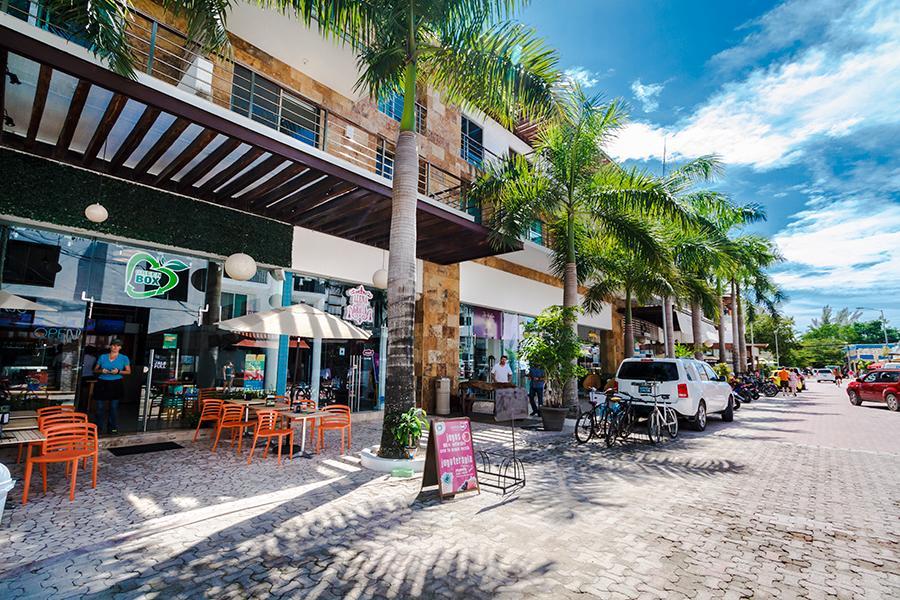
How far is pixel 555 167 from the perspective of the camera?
1238 centimetres

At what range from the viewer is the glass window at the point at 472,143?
57.1 feet

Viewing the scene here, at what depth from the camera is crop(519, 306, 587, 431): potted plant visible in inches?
426

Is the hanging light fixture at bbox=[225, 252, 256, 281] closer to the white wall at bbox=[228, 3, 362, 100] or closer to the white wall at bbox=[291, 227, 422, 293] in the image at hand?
the white wall at bbox=[291, 227, 422, 293]

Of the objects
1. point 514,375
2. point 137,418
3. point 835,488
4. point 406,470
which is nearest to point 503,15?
point 406,470

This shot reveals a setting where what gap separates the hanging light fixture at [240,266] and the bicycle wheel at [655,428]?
353 inches

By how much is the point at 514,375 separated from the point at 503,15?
13.3 metres

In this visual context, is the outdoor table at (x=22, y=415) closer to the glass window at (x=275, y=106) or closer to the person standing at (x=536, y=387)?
the glass window at (x=275, y=106)

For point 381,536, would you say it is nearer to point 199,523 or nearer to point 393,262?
point 199,523

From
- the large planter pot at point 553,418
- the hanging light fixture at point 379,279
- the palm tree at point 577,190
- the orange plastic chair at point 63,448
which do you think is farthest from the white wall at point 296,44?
the large planter pot at point 553,418

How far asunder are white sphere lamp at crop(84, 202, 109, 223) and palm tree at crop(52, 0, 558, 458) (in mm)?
3381

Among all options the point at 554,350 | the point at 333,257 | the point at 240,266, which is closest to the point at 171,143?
the point at 240,266

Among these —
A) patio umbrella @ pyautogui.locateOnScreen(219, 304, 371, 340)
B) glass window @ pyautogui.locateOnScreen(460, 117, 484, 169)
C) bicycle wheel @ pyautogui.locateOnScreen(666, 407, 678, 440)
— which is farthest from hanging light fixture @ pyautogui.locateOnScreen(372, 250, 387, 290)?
glass window @ pyautogui.locateOnScreen(460, 117, 484, 169)

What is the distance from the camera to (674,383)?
416 inches

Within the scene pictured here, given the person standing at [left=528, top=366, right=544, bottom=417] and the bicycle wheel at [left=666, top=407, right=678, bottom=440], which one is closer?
the bicycle wheel at [left=666, top=407, right=678, bottom=440]
